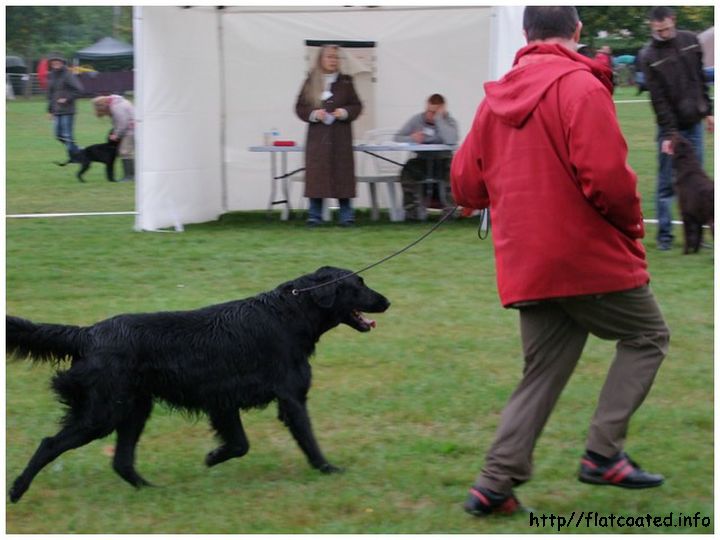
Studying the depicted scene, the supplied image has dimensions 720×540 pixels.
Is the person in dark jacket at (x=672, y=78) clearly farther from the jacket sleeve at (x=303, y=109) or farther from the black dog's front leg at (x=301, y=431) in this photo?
the black dog's front leg at (x=301, y=431)

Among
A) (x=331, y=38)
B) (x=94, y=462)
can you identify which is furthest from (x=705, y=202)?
(x=94, y=462)

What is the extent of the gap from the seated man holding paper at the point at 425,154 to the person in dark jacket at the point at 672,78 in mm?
2967

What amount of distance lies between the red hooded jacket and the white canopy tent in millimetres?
7780

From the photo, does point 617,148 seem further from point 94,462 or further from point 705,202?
point 705,202

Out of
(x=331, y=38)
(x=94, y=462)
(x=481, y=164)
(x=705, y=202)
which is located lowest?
(x=94, y=462)

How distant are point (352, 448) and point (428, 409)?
64cm

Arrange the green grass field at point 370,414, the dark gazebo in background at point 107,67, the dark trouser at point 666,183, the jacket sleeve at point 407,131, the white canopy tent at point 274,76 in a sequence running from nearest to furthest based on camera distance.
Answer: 1. the green grass field at point 370,414
2. the dark trouser at point 666,183
3. the white canopy tent at point 274,76
4. the jacket sleeve at point 407,131
5. the dark gazebo in background at point 107,67

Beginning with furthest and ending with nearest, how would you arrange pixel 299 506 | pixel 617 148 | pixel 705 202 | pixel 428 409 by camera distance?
pixel 705 202, pixel 428 409, pixel 299 506, pixel 617 148

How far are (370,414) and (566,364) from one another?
1.63m

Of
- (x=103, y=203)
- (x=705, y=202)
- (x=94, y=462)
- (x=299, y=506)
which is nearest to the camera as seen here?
(x=299, y=506)

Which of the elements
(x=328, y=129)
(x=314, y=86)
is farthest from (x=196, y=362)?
(x=314, y=86)

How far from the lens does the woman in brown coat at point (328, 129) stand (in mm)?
11109

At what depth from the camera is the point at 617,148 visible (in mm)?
3500

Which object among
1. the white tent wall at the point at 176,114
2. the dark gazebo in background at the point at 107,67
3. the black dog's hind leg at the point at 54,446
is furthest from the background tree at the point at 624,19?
the dark gazebo in background at the point at 107,67
